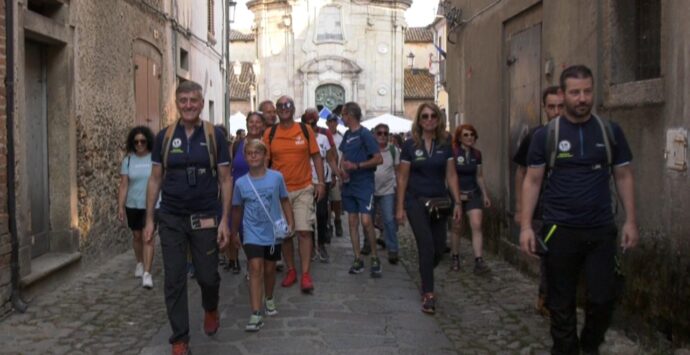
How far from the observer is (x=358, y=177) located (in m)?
8.88

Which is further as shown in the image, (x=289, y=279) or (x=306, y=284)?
(x=289, y=279)

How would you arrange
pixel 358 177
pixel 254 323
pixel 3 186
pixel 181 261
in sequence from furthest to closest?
pixel 358 177 < pixel 3 186 < pixel 254 323 < pixel 181 261

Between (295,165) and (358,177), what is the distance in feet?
3.74

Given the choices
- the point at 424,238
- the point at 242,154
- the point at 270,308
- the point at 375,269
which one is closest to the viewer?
the point at 270,308

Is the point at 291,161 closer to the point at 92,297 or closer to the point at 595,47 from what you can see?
the point at 92,297

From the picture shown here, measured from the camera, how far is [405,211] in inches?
286

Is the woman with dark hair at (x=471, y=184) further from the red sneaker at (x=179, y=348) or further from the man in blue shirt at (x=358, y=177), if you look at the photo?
the red sneaker at (x=179, y=348)

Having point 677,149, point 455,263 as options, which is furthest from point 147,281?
point 677,149

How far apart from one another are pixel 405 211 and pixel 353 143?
193 cm

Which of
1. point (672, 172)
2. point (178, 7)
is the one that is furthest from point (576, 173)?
point (178, 7)

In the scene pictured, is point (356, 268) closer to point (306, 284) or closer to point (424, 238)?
point (306, 284)

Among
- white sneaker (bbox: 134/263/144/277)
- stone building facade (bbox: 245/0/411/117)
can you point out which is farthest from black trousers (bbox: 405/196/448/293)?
stone building facade (bbox: 245/0/411/117)

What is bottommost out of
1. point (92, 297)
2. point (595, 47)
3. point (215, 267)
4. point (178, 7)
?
point (92, 297)

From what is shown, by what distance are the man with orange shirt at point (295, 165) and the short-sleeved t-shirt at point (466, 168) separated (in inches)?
68.1
